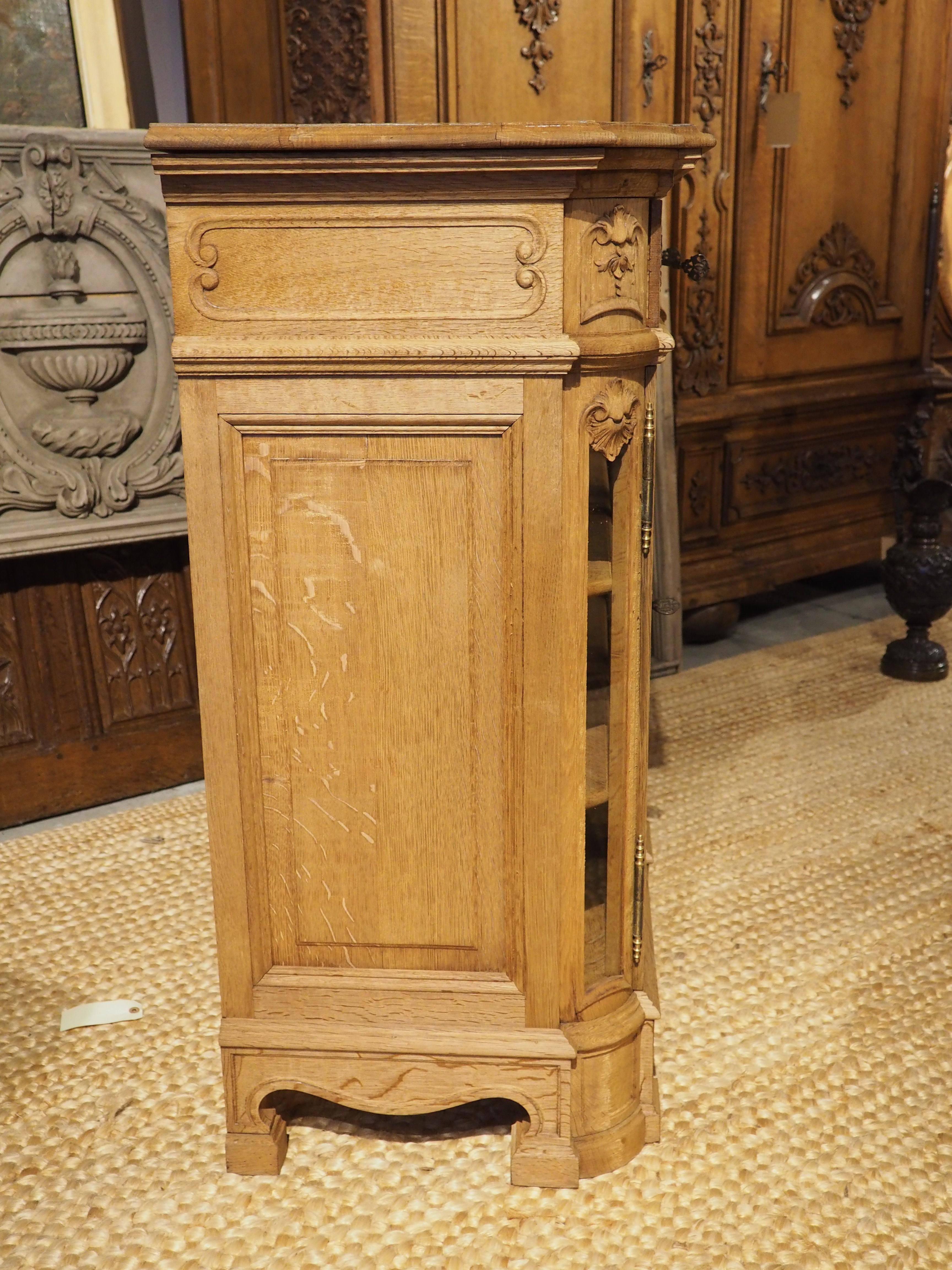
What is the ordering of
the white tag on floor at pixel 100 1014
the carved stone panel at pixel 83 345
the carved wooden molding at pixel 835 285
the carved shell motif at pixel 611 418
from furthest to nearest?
the carved wooden molding at pixel 835 285
the carved stone panel at pixel 83 345
the white tag on floor at pixel 100 1014
the carved shell motif at pixel 611 418

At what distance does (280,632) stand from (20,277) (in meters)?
1.19

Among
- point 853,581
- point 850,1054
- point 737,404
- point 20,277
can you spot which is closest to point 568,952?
point 850,1054

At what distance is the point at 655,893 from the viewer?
2178 mm

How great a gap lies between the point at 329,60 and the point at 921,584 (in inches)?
75.0

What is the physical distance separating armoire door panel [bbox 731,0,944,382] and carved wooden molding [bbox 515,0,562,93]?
63 centimetres

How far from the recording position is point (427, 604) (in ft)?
4.50

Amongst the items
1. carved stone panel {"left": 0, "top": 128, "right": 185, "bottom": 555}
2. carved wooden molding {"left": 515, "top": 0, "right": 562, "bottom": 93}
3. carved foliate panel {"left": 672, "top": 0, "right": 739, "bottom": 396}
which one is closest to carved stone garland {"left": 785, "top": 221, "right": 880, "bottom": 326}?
carved foliate panel {"left": 672, "top": 0, "right": 739, "bottom": 396}

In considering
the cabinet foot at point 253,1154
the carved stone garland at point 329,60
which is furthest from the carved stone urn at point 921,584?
the cabinet foot at point 253,1154

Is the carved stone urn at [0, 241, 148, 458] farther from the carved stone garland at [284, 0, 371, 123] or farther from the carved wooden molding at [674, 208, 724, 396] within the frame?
the carved wooden molding at [674, 208, 724, 396]

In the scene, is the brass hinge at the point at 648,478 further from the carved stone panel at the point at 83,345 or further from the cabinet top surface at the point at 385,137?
the carved stone panel at the point at 83,345

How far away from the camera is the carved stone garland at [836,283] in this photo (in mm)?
3291

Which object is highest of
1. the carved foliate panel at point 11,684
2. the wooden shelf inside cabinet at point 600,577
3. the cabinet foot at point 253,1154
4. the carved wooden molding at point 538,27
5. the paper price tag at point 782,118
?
the carved wooden molding at point 538,27

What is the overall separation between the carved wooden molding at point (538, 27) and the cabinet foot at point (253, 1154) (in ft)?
7.07

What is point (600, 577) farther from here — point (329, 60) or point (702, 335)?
point (702, 335)
